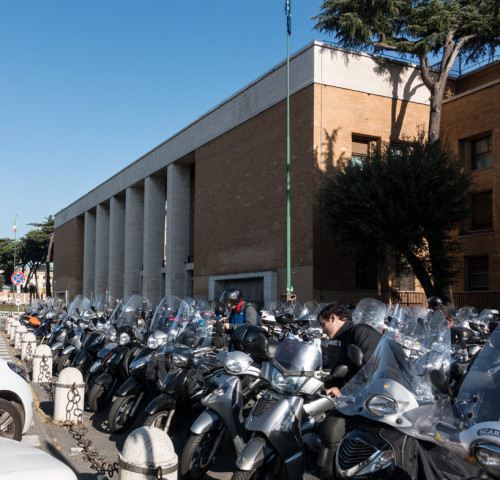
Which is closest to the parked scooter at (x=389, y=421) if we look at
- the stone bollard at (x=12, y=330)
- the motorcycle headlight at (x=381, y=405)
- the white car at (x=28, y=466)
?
the motorcycle headlight at (x=381, y=405)

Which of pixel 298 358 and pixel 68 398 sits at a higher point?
pixel 298 358

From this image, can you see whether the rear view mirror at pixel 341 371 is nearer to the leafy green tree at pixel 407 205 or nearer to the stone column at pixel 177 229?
the leafy green tree at pixel 407 205

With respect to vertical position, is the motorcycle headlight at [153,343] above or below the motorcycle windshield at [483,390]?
below

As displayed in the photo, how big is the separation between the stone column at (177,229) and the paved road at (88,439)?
29763mm

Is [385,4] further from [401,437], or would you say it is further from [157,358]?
[401,437]

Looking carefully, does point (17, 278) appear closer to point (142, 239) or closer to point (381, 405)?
point (142, 239)

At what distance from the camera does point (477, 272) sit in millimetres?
24984

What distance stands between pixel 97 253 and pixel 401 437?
52.5 meters

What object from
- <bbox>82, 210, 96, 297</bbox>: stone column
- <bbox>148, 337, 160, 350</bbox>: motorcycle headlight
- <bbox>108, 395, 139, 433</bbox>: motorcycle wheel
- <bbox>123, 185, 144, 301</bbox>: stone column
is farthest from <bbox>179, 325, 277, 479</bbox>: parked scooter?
A: <bbox>82, 210, 96, 297</bbox>: stone column

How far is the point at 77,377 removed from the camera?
727 centimetres

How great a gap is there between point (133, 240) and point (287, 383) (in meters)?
42.7

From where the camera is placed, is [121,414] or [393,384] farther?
[121,414]

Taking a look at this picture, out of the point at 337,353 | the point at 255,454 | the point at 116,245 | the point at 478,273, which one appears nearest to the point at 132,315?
the point at 337,353

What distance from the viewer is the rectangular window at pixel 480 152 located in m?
24.9
